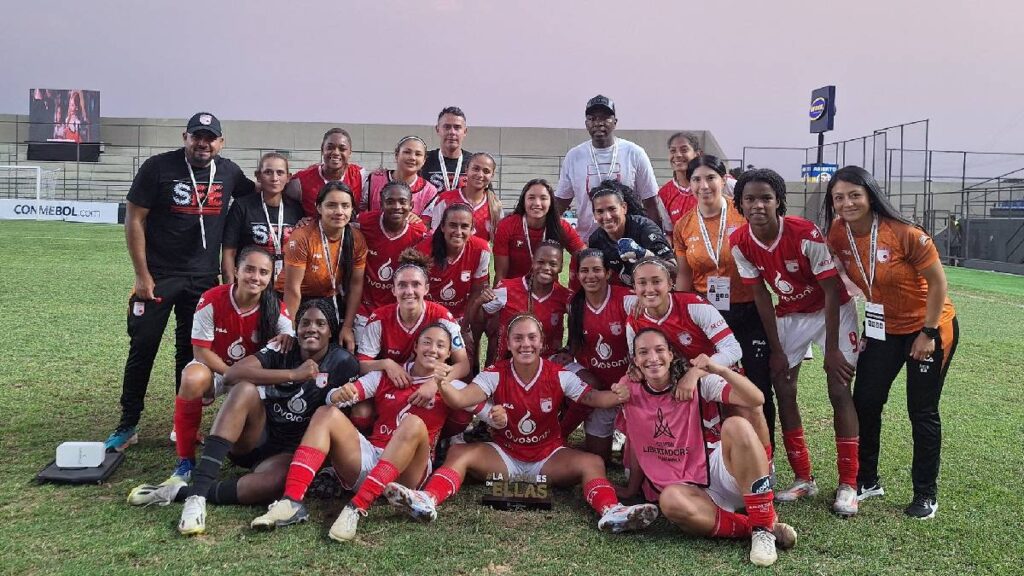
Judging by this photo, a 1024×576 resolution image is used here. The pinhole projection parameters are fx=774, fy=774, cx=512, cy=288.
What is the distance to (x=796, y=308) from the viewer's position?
14.7 ft

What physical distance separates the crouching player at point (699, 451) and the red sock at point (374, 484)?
125 cm

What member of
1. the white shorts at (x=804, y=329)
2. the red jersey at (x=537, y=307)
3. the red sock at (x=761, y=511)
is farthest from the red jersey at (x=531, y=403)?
the white shorts at (x=804, y=329)

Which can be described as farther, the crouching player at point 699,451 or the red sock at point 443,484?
the red sock at point 443,484

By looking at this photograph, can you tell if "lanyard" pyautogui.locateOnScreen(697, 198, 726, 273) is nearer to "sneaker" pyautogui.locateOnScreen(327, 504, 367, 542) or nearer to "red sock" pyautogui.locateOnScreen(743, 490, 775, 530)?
"red sock" pyautogui.locateOnScreen(743, 490, 775, 530)

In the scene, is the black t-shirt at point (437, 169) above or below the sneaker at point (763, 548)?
above

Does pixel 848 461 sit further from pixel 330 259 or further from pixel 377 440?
pixel 330 259

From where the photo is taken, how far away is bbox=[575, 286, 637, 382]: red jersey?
4.70 meters

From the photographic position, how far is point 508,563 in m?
3.36

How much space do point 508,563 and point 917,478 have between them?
2222 millimetres

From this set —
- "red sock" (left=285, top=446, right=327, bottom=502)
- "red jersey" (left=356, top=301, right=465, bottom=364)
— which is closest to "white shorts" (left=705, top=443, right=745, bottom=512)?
→ "red jersey" (left=356, top=301, right=465, bottom=364)

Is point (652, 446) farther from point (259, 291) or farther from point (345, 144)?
point (345, 144)

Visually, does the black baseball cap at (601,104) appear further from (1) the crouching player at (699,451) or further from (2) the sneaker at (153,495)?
(2) the sneaker at (153,495)

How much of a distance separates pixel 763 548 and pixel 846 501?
85cm

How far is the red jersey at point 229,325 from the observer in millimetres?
4539
